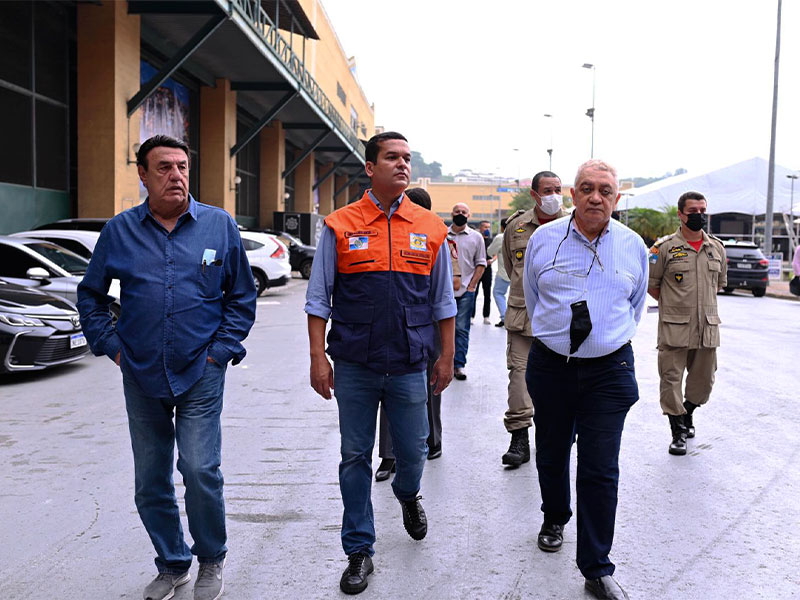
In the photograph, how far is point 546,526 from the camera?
13.7 ft

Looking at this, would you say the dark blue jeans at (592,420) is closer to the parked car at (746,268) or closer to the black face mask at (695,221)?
the black face mask at (695,221)

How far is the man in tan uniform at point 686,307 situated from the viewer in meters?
6.10

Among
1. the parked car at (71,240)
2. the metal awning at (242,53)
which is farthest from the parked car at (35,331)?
the metal awning at (242,53)

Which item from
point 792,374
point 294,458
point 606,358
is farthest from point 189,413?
point 792,374

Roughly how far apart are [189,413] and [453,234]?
587 centimetres

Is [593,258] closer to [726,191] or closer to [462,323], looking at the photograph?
[462,323]

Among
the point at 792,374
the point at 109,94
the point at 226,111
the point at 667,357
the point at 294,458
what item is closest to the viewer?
the point at 294,458

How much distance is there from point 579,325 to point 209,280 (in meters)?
1.67

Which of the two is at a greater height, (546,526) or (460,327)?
(460,327)

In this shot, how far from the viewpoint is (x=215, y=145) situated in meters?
28.8

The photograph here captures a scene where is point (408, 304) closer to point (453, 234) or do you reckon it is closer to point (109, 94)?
point (453, 234)

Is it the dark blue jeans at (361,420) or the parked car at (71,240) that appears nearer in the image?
the dark blue jeans at (361,420)

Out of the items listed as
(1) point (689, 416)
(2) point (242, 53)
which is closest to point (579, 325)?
(1) point (689, 416)

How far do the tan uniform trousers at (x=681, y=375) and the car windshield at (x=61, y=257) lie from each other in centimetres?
797
